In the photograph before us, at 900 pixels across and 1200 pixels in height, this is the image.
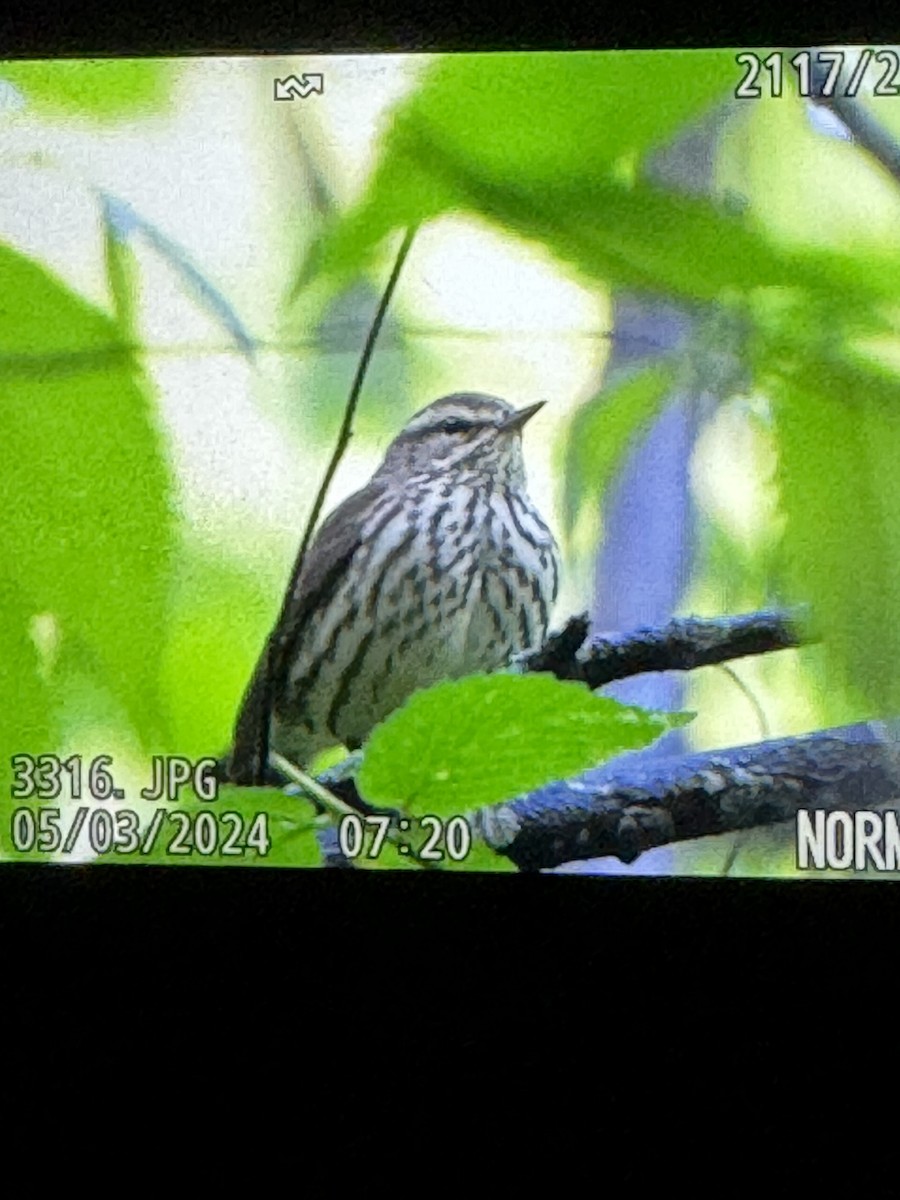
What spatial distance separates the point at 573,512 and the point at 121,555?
1.12ft

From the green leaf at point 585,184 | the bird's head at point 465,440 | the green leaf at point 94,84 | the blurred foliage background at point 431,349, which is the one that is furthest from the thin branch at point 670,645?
the green leaf at point 94,84

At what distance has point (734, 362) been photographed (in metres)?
1.09

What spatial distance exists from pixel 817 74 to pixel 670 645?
0.43 m

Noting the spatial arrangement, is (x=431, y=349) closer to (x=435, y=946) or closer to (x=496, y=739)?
(x=496, y=739)

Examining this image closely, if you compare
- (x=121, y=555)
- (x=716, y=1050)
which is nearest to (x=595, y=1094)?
(x=716, y=1050)

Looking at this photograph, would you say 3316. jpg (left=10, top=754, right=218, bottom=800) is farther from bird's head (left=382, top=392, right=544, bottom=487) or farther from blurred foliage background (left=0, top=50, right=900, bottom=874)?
bird's head (left=382, top=392, right=544, bottom=487)

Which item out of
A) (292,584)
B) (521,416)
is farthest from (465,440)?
(292,584)

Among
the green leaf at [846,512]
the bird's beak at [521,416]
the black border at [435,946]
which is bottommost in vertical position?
the black border at [435,946]

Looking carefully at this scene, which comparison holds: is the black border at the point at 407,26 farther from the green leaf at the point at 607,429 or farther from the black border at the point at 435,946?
the green leaf at the point at 607,429

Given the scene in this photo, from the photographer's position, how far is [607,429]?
43.2 inches

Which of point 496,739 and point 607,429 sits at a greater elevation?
point 607,429

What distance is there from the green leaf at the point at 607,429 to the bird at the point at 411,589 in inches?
1.3

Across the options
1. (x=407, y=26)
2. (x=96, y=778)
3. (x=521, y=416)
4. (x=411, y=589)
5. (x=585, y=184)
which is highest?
(x=407, y=26)

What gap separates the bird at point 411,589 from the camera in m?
1.10
